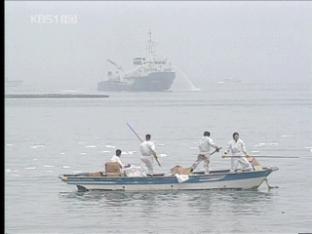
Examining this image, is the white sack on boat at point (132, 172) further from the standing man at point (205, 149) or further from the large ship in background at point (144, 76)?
the large ship in background at point (144, 76)

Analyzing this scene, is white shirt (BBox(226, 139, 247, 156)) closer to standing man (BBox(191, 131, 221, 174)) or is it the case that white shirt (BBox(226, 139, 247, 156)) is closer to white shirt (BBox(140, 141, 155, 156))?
standing man (BBox(191, 131, 221, 174))

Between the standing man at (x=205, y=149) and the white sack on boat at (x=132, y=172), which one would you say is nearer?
the standing man at (x=205, y=149)

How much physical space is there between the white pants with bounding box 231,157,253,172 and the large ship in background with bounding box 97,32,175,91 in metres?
10.5

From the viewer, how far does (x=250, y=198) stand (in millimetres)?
15500

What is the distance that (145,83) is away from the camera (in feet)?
132

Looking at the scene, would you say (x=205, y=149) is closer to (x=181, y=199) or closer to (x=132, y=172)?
(x=181, y=199)

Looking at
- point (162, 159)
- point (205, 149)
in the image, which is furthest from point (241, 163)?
point (162, 159)

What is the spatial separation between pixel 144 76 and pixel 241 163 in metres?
21.9

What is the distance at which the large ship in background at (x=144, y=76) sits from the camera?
3173 cm

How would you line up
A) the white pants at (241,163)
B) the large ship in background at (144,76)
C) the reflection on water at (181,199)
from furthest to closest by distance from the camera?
the large ship in background at (144,76) → the white pants at (241,163) → the reflection on water at (181,199)

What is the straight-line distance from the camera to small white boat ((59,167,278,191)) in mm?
15711

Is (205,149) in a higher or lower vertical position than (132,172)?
higher

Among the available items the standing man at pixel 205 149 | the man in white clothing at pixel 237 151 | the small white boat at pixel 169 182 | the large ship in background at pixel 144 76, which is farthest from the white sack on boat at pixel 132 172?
the large ship in background at pixel 144 76

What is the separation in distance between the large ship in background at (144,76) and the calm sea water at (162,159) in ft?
6.11
